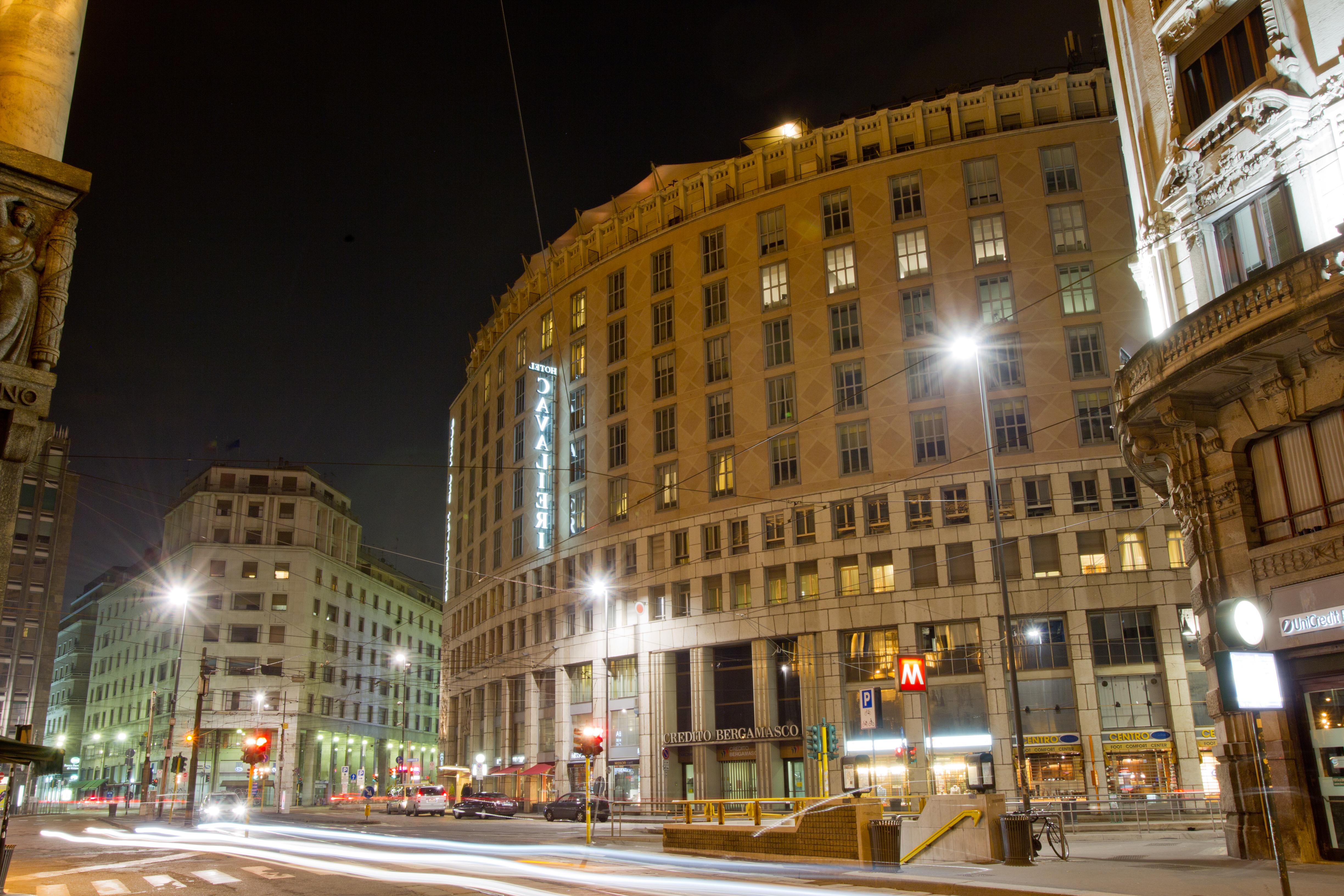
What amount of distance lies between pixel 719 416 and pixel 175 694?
1440 inches

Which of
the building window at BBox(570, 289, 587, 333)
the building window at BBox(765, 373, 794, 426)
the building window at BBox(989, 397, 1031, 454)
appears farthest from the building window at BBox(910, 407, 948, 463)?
the building window at BBox(570, 289, 587, 333)

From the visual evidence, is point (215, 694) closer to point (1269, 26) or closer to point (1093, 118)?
point (1093, 118)

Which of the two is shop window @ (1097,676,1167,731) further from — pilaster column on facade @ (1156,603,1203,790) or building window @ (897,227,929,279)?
building window @ (897,227,929,279)

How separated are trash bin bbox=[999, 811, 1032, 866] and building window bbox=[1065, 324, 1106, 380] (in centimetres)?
3631

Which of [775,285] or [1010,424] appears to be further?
[775,285]

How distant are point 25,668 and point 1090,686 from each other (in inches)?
3492

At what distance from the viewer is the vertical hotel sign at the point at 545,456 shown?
67.7 m

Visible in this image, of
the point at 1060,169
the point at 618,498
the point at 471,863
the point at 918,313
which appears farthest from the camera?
the point at 618,498

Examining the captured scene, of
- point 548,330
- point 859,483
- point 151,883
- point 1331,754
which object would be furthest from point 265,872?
point 548,330

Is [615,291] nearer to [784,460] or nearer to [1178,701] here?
[784,460]

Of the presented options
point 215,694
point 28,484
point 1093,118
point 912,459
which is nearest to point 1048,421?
point 912,459

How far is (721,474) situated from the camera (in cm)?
5825

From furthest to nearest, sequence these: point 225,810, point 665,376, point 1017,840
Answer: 1. point 665,376
2. point 225,810
3. point 1017,840

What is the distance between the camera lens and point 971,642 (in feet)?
160
